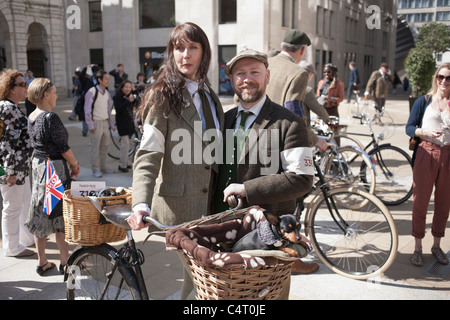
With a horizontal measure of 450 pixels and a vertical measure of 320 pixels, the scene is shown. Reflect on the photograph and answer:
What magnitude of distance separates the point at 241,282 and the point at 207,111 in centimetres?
115

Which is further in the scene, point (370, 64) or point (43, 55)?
point (370, 64)

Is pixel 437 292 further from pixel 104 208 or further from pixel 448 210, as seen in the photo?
pixel 104 208

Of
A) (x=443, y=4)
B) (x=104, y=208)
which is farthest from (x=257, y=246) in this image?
(x=443, y=4)

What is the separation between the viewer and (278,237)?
1877mm

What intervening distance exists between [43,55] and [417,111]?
28524mm

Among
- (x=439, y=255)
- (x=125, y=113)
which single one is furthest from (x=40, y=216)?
(x=125, y=113)

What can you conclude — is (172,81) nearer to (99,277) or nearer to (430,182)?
(99,277)

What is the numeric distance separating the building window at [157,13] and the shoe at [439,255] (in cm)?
2684

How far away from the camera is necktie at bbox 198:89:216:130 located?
8.34 ft

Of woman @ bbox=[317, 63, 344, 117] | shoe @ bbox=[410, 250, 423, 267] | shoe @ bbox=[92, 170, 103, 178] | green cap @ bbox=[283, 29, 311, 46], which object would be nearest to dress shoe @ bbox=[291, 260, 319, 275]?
shoe @ bbox=[410, 250, 423, 267]

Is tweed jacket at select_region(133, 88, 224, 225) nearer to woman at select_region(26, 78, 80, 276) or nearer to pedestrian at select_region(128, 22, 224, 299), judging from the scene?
pedestrian at select_region(128, 22, 224, 299)

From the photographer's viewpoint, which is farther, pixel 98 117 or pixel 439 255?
pixel 98 117

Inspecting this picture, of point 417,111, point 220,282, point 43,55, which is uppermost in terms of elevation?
point 43,55
